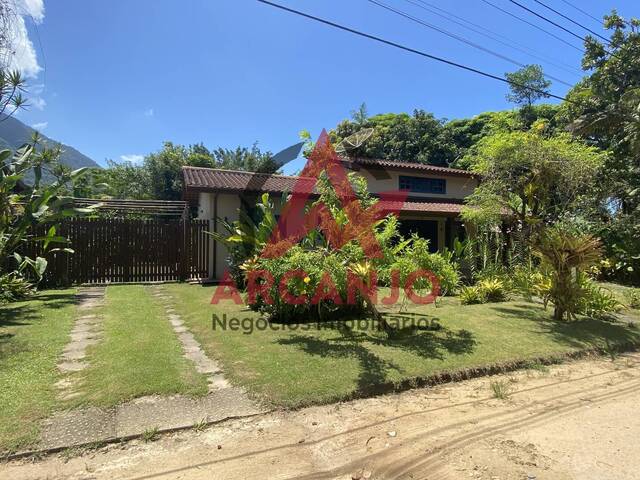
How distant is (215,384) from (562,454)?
11.3 ft

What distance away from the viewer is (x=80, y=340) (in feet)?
20.0

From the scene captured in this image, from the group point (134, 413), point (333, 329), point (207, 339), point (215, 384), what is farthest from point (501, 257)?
point (134, 413)

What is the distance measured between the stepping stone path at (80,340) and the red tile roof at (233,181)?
4.57m

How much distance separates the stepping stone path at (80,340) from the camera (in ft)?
14.5

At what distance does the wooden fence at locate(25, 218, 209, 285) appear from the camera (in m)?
11.7

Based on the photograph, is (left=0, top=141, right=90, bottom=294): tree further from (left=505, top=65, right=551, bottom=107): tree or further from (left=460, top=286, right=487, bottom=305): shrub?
(left=505, top=65, right=551, bottom=107): tree

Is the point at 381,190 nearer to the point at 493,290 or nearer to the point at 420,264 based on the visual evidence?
the point at 493,290

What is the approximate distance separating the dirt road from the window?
14.0 meters

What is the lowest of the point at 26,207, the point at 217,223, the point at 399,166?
the point at 217,223

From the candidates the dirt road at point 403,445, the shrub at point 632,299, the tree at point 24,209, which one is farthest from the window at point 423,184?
the dirt road at point 403,445

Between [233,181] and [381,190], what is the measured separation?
6449 mm

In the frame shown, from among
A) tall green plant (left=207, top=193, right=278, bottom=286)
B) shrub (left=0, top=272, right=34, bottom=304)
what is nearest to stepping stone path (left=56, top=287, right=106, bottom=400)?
shrub (left=0, top=272, right=34, bottom=304)

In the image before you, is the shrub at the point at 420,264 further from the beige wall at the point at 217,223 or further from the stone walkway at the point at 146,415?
the beige wall at the point at 217,223

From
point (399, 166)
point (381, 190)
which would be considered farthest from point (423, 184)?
point (381, 190)
